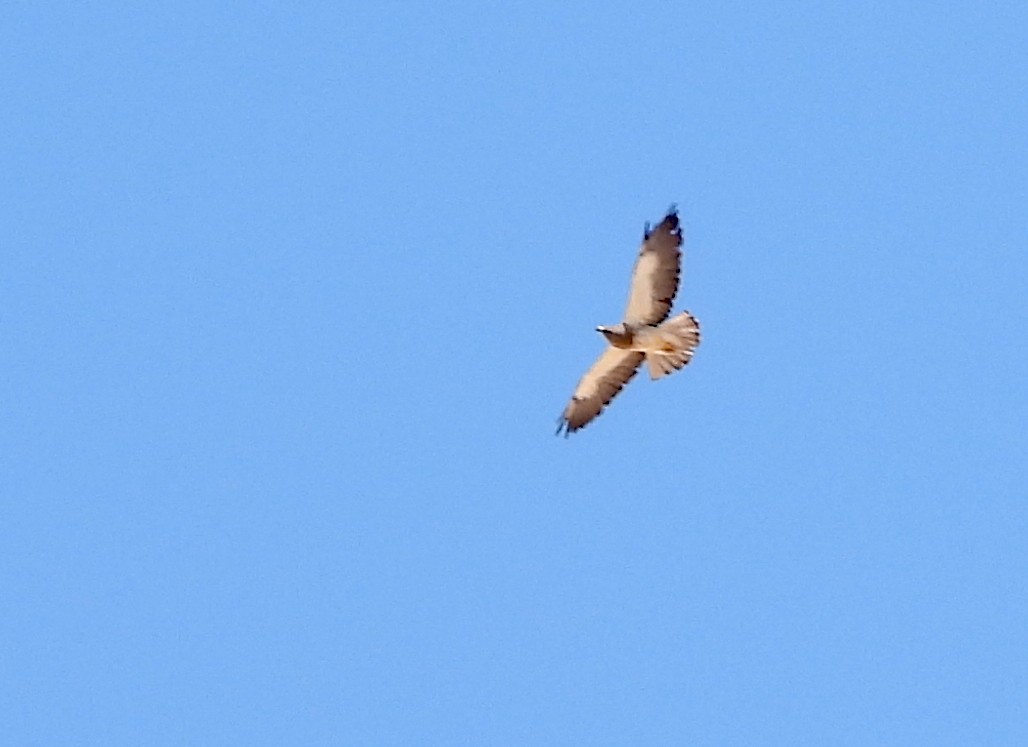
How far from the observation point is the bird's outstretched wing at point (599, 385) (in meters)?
29.9

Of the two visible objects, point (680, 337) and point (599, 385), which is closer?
point (680, 337)

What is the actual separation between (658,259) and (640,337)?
91cm

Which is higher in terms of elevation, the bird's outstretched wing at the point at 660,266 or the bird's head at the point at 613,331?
the bird's outstretched wing at the point at 660,266

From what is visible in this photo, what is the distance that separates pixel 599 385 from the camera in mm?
30406

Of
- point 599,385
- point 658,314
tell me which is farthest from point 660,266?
point 599,385

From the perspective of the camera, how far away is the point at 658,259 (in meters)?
29.1

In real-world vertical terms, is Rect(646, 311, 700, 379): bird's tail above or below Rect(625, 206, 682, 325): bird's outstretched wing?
below

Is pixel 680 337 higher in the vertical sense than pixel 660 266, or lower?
lower

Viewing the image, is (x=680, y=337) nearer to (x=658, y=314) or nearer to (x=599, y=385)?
(x=658, y=314)

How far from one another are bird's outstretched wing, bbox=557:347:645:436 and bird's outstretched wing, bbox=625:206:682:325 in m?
0.79

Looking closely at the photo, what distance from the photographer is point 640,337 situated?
29172mm

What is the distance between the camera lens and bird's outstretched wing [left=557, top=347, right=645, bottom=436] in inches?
1176

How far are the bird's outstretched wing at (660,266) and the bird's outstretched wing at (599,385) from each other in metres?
0.79

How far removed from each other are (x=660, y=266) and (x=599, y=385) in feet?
6.57
